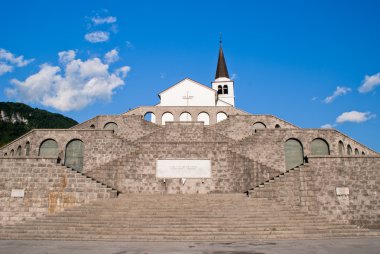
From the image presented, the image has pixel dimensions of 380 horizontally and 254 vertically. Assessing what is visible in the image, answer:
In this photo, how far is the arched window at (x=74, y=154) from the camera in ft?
84.0

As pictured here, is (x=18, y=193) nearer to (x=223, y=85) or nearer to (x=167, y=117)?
(x=167, y=117)

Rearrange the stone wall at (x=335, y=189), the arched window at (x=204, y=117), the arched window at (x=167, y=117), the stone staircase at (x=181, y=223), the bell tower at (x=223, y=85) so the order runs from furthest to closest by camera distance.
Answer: the bell tower at (x=223, y=85) → the arched window at (x=167, y=117) → the arched window at (x=204, y=117) → the stone wall at (x=335, y=189) → the stone staircase at (x=181, y=223)

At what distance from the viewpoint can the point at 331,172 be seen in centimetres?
1941

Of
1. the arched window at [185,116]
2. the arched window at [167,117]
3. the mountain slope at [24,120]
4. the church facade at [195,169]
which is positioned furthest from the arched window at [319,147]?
the mountain slope at [24,120]

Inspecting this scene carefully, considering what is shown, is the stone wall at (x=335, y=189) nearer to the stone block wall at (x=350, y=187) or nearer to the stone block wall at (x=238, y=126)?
the stone block wall at (x=350, y=187)

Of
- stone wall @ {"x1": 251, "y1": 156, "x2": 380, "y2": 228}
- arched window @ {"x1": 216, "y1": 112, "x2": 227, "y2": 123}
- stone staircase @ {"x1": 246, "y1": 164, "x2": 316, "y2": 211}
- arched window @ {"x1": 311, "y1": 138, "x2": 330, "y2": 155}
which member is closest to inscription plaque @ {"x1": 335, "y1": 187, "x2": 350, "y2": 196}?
stone wall @ {"x1": 251, "y1": 156, "x2": 380, "y2": 228}

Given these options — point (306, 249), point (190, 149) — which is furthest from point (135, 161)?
point (306, 249)

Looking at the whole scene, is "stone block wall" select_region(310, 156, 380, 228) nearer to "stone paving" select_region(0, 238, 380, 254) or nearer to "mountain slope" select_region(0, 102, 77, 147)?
"stone paving" select_region(0, 238, 380, 254)

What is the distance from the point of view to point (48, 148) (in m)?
26.5

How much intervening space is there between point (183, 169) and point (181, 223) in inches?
268

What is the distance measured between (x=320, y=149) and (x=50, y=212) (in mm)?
20705

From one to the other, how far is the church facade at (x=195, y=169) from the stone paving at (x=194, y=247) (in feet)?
16.6

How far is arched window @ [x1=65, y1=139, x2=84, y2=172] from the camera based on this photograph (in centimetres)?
2559

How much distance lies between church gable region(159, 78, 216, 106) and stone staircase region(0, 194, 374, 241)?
33332mm
